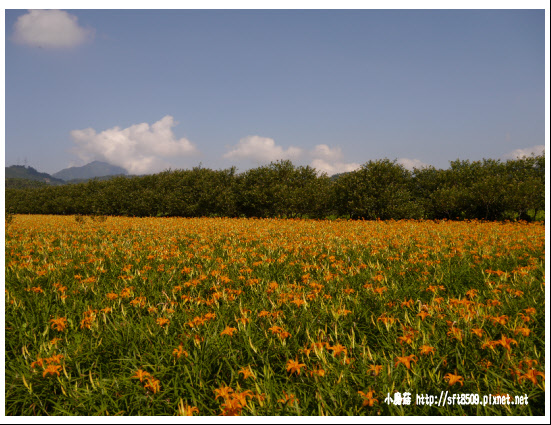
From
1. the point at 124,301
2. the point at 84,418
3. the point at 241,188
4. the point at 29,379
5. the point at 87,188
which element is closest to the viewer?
the point at 84,418

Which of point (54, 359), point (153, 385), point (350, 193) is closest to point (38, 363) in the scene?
point (54, 359)

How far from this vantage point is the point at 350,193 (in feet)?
81.4

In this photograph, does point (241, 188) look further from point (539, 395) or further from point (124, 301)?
point (539, 395)

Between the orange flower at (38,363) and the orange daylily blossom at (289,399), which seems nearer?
the orange daylily blossom at (289,399)

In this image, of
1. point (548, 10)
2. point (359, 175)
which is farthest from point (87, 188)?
point (548, 10)

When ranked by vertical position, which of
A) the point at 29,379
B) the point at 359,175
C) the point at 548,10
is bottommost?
the point at 29,379

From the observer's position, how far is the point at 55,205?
45.5 metres

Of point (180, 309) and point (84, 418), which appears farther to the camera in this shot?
point (180, 309)

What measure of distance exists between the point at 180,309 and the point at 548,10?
205 inches

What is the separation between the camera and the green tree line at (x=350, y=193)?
23031 millimetres

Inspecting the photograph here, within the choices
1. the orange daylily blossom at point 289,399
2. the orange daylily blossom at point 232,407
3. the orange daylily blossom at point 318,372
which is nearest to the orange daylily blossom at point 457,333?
the orange daylily blossom at point 318,372

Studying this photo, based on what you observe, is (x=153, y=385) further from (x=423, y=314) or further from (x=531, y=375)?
(x=531, y=375)

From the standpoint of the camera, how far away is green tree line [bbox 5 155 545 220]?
75.6 ft

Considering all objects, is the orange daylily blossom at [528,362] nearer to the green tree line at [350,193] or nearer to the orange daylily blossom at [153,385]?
the orange daylily blossom at [153,385]
